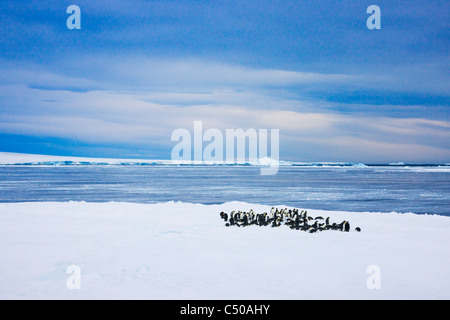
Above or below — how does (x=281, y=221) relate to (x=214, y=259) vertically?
above

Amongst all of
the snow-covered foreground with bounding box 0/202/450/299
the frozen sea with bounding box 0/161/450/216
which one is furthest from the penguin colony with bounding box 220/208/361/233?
the frozen sea with bounding box 0/161/450/216

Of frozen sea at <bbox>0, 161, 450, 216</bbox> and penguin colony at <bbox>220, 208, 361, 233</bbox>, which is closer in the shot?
penguin colony at <bbox>220, 208, 361, 233</bbox>

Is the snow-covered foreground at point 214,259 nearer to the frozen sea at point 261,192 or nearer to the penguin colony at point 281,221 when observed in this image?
the penguin colony at point 281,221

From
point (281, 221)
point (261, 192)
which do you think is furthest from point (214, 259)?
point (261, 192)

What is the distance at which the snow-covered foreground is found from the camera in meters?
5.75

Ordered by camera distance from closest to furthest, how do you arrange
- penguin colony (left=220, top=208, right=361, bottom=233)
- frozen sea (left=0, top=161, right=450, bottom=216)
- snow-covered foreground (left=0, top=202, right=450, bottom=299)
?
1. snow-covered foreground (left=0, top=202, right=450, bottom=299)
2. penguin colony (left=220, top=208, right=361, bottom=233)
3. frozen sea (left=0, top=161, right=450, bottom=216)

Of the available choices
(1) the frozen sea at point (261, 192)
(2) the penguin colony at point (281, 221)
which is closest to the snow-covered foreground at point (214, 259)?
(2) the penguin colony at point (281, 221)

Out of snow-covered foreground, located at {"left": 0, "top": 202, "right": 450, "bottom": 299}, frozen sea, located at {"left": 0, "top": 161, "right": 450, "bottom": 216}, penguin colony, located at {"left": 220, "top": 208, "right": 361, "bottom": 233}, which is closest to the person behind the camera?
snow-covered foreground, located at {"left": 0, "top": 202, "right": 450, "bottom": 299}

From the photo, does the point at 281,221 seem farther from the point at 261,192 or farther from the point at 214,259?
the point at 261,192

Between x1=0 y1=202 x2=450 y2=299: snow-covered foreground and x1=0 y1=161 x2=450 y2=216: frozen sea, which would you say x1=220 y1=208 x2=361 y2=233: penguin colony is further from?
x1=0 y1=161 x2=450 y2=216: frozen sea

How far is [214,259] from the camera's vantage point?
24.7 feet

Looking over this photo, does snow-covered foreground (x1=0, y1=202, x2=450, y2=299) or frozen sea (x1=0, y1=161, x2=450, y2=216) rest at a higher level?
frozen sea (x1=0, y1=161, x2=450, y2=216)
